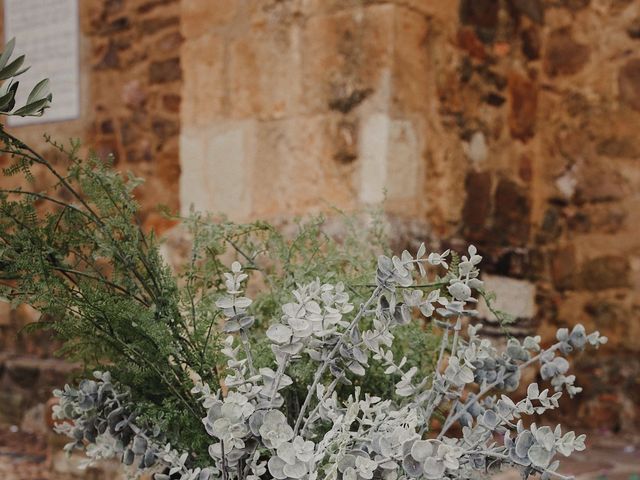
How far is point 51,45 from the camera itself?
15.6 ft

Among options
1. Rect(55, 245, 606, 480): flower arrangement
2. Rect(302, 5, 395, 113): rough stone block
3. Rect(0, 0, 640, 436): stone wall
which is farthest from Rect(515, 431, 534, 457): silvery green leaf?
Rect(302, 5, 395, 113): rough stone block

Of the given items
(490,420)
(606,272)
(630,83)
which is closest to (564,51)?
(630,83)

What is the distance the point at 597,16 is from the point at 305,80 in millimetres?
1585

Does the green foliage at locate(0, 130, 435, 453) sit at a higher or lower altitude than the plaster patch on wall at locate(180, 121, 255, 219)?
lower

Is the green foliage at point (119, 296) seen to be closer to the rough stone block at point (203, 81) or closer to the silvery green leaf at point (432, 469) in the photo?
the silvery green leaf at point (432, 469)

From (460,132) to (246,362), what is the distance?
192 centimetres

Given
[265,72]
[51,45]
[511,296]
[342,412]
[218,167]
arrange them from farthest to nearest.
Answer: [51,45] < [511,296] < [218,167] < [265,72] < [342,412]

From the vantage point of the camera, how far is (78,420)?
0.92 meters

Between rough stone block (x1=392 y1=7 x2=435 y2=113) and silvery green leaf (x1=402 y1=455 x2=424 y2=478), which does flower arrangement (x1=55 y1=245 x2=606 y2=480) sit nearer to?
silvery green leaf (x1=402 y1=455 x2=424 y2=478)

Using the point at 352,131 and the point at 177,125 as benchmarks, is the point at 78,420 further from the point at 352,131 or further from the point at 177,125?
the point at 177,125

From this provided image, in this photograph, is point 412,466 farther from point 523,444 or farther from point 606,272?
point 606,272

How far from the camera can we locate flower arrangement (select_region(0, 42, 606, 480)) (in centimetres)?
74

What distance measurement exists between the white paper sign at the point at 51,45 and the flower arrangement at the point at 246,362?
404 centimetres

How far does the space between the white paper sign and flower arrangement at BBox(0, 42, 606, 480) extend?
13.3ft
